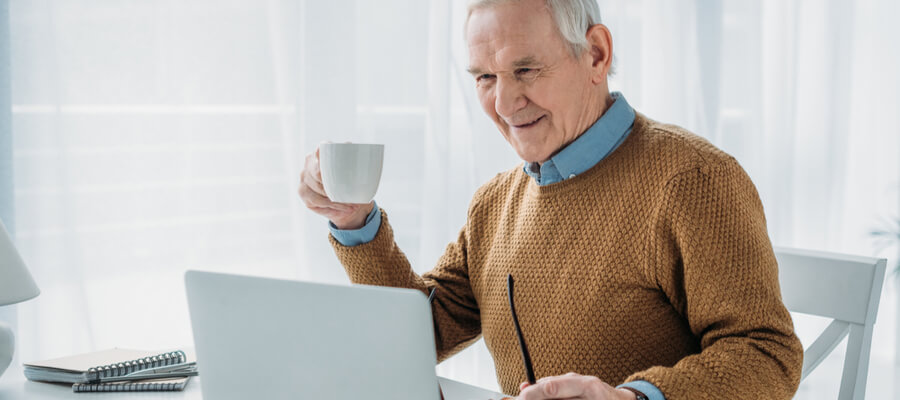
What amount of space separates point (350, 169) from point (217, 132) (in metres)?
1.08

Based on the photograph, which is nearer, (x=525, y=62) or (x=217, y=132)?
(x=525, y=62)

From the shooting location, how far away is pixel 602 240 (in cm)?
107

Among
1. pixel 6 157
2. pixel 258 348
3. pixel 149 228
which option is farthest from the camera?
pixel 149 228

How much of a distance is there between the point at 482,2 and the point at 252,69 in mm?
1071

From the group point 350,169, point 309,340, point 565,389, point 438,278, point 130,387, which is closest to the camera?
point 309,340

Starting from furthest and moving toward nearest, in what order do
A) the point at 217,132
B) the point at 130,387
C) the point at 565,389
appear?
the point at 217,132, the point at 130,387, the point at 565,389

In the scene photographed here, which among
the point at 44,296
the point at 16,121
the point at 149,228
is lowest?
the point at 44,296

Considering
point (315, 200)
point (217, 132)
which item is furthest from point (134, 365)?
point (217, 132)

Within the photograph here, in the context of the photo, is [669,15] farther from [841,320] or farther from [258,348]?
[258,348]

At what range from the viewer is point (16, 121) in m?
1.67

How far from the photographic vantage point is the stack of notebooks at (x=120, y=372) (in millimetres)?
1106

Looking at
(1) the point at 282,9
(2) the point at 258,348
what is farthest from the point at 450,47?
(2) the point at 258,348

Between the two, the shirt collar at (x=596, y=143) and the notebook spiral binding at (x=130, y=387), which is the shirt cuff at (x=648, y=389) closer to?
the shirt collar at (x=596, y=143)

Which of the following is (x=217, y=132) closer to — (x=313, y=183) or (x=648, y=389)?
(x=313, y=183)
